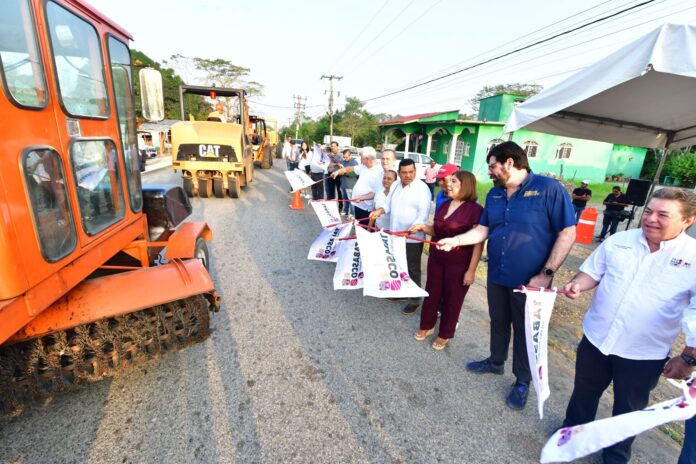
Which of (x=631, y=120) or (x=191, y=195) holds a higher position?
(x=631, y=120)

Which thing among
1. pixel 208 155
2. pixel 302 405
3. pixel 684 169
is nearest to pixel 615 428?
pixel 302 405

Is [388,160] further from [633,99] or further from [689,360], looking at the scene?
[633,99]

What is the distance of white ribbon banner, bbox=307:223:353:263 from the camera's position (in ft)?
13.8

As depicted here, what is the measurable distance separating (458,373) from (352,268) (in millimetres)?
1432

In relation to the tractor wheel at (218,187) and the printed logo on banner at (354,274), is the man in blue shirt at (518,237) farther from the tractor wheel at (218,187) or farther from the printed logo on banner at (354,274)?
the tractor wheel at (218,187)

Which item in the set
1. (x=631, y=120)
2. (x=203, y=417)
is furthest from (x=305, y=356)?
(x=631, y=120)

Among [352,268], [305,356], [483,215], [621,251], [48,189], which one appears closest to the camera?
[48,189]

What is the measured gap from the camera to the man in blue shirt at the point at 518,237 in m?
2.40

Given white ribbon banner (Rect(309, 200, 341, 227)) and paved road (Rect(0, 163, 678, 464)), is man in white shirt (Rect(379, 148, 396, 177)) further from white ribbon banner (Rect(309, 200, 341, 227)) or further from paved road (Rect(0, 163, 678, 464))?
paved road (Rect(0, 163, 678, 464))

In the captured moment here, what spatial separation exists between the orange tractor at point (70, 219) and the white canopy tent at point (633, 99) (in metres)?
4.18

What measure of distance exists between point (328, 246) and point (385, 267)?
122 cm

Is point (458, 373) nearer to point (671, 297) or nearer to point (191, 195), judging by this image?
point (671, 297)

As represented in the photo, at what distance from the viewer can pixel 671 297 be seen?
180 cm

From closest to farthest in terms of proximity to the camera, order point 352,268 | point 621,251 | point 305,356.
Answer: point 621,251 < point 305,356 < point 352,268
